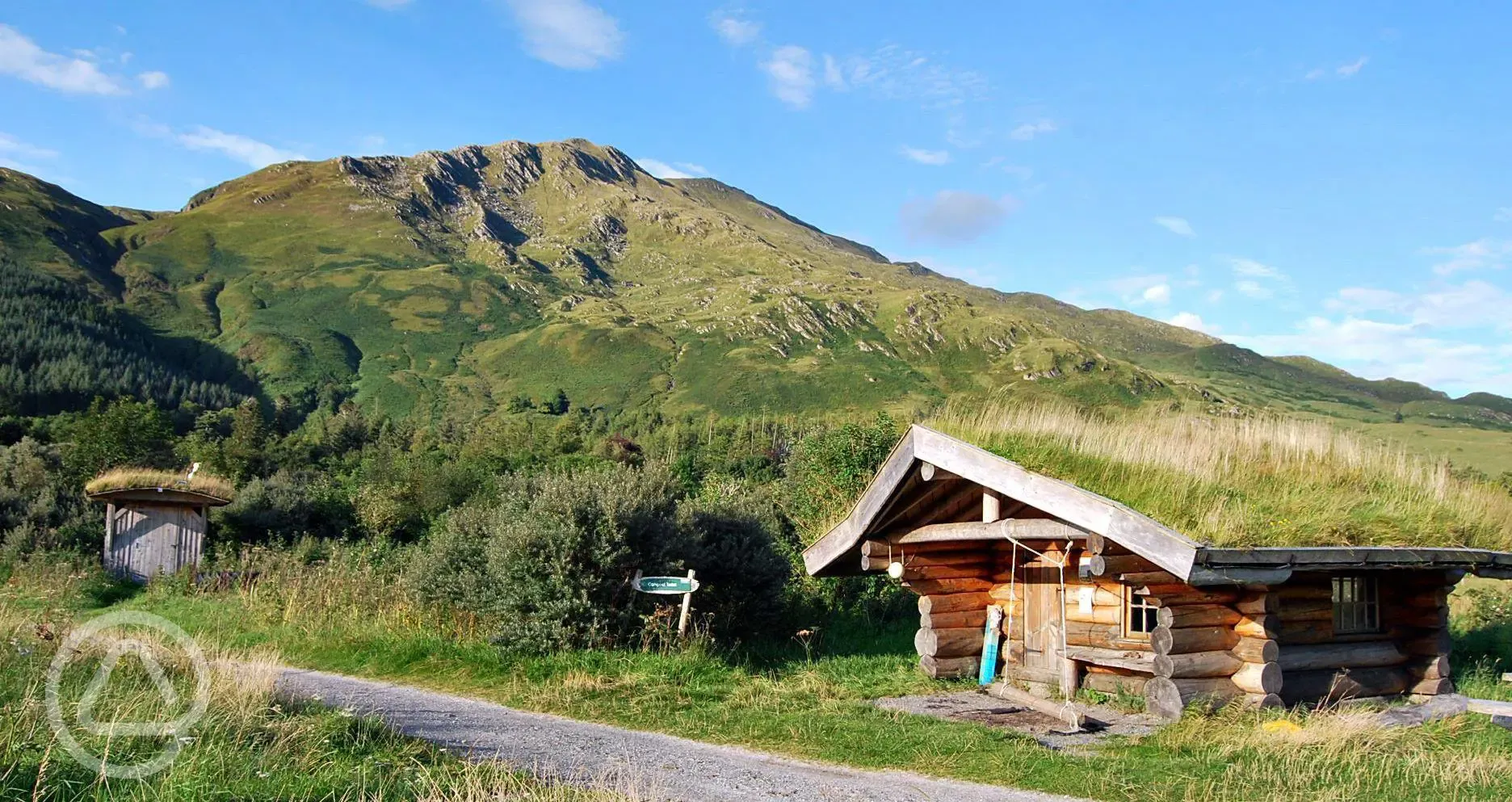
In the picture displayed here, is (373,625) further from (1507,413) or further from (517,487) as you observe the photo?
(1507,413)

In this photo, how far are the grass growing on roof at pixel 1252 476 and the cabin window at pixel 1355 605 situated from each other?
1.13 meters

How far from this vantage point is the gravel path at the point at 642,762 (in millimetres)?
7176

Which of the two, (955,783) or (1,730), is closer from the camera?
(1,730)

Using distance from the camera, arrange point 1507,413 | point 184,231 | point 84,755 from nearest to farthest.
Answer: point 84,755, point 1507,413, point 184,231

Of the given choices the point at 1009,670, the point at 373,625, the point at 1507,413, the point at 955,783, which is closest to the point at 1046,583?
the point at 1009,670

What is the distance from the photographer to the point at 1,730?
6043 millimetres

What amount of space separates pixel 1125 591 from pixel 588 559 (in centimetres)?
642

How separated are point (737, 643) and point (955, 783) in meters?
6.06

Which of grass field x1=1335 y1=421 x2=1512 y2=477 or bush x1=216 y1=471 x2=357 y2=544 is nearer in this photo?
bush x1=216 y1=471 x2=357 y2=544

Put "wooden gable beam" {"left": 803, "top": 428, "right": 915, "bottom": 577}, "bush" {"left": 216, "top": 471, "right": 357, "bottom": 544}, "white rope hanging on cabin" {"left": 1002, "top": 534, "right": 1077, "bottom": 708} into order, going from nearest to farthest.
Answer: "white rope hanging on cabin" {"left": 1002, "top": 534, "right": 1077, "bottom": 708}
"wooden gable beam" {"left": 803, "top": 428, "right": 915, "bottom": 577}
"bush" {"left": 216, "top": 471, "right": 357, "bottom": 544}

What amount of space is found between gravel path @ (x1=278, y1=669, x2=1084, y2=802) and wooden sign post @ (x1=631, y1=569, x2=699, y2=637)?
2602 mm

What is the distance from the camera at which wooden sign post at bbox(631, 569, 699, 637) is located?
12.3 m

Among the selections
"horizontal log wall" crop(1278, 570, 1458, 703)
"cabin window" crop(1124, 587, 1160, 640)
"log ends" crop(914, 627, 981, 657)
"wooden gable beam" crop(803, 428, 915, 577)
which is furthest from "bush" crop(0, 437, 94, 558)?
"horizontal log wall" crop(1278, 570, 1458, 703)

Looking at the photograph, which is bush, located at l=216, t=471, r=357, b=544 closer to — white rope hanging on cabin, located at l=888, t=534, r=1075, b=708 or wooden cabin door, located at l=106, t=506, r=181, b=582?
wooden cabin door, located at l=106, t=506, r=181, b=582
